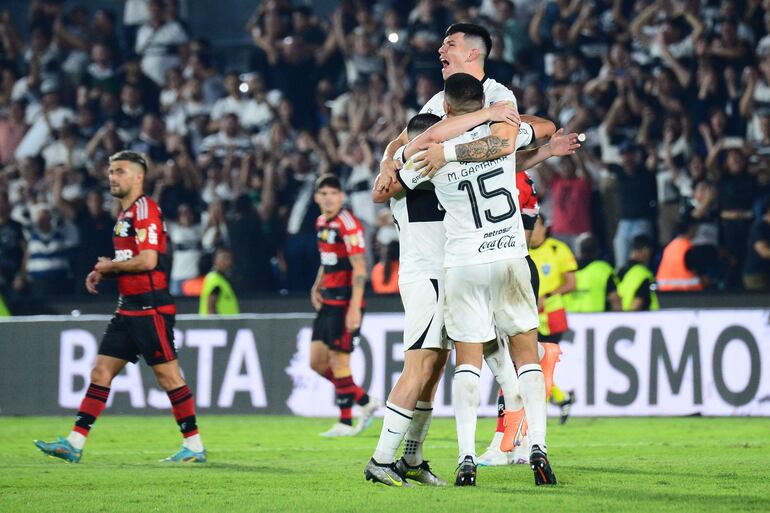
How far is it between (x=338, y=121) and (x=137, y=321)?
9.50 m

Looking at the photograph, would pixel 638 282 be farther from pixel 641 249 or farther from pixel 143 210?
pixel 143 210

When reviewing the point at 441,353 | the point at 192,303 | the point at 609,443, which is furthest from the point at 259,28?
the point at 441,353

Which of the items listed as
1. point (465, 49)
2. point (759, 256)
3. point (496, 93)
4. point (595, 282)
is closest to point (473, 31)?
point (465, 49)

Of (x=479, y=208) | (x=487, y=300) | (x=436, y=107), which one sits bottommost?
(x=487, y=300)

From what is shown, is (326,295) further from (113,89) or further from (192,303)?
(113,89)

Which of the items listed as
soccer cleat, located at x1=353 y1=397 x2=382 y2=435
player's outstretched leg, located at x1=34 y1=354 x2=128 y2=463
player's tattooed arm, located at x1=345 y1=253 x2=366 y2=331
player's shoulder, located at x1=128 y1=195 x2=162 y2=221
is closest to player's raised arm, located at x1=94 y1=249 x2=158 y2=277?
player's shoulder, located at x1=128 y1=195 x2=162 y2=221

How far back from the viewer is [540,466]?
7645 mm

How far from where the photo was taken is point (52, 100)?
21.1m

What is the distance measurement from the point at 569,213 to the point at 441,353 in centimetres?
938

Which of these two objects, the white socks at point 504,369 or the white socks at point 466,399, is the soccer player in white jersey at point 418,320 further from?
the white socks at point 504,369

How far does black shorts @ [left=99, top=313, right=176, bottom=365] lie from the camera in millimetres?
10328

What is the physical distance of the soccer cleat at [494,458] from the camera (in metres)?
9.40

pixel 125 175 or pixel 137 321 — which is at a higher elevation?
pixel 125 175

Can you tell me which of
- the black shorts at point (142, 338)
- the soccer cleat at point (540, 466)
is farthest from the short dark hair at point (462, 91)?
the black shorts at point (142, 338)
